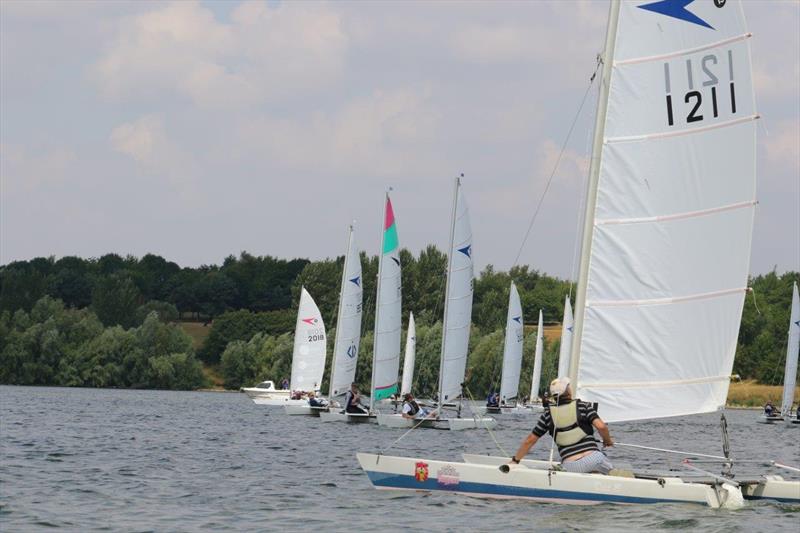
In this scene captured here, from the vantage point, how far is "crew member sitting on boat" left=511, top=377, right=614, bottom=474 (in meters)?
16.7

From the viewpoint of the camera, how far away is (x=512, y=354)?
68.1 m

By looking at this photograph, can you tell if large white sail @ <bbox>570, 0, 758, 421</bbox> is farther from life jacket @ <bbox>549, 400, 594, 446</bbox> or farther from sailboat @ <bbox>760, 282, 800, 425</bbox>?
sailboat @ <bbox>760, 282, 800, 425</bbox>

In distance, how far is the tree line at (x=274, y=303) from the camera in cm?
9075

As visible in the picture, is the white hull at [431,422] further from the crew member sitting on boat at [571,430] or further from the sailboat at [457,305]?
the crew member sitting on boat at [571,430]

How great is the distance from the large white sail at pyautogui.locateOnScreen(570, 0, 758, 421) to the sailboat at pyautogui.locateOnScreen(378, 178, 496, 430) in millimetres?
26140

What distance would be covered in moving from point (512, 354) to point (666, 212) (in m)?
51.2

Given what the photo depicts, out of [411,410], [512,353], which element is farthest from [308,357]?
[411,410]

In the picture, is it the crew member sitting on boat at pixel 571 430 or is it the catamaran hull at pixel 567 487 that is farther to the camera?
the crew member sitting on boat at pixel 571 430

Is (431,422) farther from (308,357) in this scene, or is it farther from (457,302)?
(308,357)

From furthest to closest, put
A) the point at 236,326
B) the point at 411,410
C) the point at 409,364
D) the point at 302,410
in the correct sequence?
the point at 236,326, the point at 409,364, the point at 302,410, the point at 411,410

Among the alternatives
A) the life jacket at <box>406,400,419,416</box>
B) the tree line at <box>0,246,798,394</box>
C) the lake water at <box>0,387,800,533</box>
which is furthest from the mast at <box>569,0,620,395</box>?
the tree line at <box>0,246,798,394</box>

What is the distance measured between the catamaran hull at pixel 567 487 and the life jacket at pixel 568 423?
501 mm

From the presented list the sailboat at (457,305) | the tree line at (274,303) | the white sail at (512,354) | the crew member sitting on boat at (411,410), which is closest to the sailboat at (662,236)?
the crew member sitting on boat at (411,410)

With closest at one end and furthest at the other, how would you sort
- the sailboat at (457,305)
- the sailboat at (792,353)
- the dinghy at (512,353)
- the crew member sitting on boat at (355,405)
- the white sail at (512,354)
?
the sailboat at (457,305) < the crew member sitting on boat at (355,405) < the sailboat at (792,353) < the dinghy at (512,353) < the white sail at (512,354)
